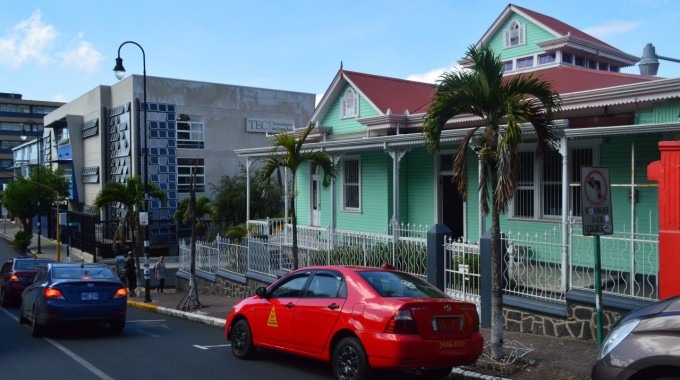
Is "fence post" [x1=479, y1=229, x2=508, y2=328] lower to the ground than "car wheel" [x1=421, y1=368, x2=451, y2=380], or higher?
higher

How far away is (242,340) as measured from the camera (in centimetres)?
973

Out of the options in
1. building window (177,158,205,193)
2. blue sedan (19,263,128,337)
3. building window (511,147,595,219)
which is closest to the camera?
blue sedan (19,263,128,337)

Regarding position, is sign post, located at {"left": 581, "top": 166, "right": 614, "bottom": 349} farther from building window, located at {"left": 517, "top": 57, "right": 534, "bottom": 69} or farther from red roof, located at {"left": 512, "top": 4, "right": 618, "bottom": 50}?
building window, located at {"left": 517, "top": 57, "right": 534, "bottom": 69}

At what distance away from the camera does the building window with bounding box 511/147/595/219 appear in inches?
538

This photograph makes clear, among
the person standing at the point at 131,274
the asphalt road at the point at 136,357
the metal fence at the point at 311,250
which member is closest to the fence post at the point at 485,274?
the metal fence at the point at 311,250


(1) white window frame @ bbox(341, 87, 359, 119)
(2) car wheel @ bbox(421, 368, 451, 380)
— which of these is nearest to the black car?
(1) white window frame @ bbox(341, 87, 359, 119)

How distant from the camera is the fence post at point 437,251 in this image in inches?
481

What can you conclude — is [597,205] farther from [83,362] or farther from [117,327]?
[117,327]

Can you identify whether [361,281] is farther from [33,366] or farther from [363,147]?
[363,147]

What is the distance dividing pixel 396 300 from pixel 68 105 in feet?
157

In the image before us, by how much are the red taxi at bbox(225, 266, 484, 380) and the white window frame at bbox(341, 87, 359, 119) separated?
11.8m

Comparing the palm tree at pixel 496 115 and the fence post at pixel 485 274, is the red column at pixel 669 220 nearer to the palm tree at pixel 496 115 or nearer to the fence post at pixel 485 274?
the palm tree at pixel 496 115

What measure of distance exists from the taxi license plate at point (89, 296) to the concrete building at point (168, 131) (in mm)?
24913

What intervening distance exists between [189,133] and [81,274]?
Result: 28.8 metres
